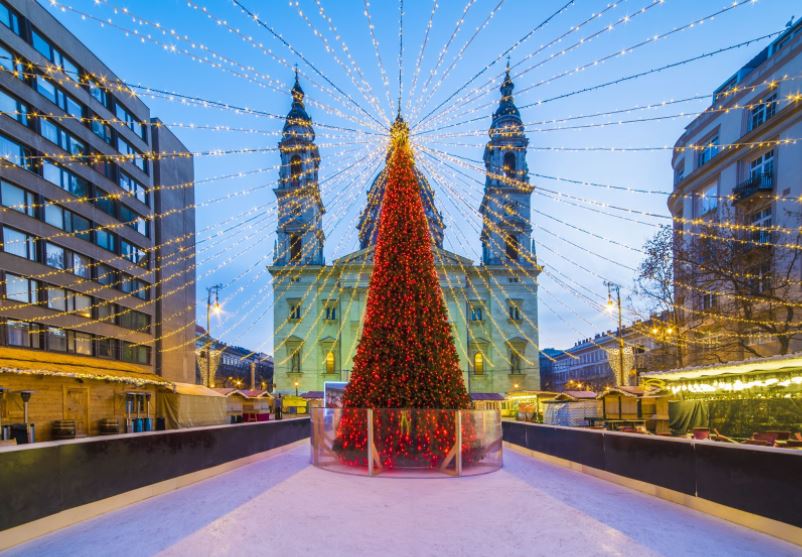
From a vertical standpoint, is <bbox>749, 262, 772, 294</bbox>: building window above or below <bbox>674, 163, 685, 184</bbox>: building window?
below

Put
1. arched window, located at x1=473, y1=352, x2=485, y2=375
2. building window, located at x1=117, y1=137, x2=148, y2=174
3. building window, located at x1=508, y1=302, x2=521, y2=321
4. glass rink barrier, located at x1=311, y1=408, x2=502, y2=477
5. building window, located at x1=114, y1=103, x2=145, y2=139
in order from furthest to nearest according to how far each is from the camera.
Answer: building window, located at x1=508, y1=302, x2=521, y2=321 → arched window, located at x1=473, y1=352, x2=485, y2=375 → building window, located at x1=117, y1=137, x2=148, y2=174 → building window, located at x1=114, y1=103, x2=145, y2=139 → glass rink barrier, located at x1=311, y1=408, x2=502, y2=477

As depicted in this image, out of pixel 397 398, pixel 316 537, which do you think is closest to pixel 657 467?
pixel 397 398

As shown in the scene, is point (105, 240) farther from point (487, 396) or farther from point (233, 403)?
point (487, 396)

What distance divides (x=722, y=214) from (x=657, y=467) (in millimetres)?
23153

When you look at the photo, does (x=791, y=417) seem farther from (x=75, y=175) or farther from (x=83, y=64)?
(x=83, y=64)

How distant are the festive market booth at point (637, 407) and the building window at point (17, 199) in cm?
2602

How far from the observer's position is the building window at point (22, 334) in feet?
67.4

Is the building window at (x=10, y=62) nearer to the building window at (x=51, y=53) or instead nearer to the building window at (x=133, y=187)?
the building window at (x=51, y=53)

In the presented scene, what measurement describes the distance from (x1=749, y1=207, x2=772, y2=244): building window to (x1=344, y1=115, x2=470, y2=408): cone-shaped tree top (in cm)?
1988

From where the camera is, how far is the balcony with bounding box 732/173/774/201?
23.2m

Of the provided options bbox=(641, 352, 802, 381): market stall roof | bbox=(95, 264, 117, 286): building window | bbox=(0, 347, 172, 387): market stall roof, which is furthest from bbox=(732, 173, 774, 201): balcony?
bbox=(95, 264, 117, 286): building window

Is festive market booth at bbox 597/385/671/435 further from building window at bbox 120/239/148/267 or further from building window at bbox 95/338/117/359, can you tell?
building window at bbox 120/239/148/267

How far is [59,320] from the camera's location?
23.6m

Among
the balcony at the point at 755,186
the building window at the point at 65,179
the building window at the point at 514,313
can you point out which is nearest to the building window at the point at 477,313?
the building window at the point at 514,313
